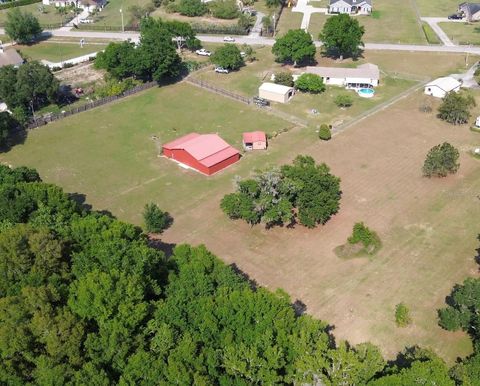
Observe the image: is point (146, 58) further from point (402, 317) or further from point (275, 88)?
point (402, 317)

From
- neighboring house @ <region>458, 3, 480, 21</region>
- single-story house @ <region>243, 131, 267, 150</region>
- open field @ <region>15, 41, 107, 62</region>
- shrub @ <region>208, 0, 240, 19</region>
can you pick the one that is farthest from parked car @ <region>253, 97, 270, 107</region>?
neighboring house @ <region>458, 3, 480, 21</region>

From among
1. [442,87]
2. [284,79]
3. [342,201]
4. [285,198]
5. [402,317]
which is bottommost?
[342,201]

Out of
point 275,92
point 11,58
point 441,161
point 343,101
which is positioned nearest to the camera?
point 441,161

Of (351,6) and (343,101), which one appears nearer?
(343,101)

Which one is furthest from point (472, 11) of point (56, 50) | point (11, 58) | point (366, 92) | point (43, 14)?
point (43, 14)

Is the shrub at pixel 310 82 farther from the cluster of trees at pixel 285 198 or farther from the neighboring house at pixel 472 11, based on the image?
the neighboring house at pixel 472 11

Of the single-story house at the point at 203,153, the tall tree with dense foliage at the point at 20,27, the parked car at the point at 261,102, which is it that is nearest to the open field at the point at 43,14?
the tall tree with dense foliage at the point at 20,27

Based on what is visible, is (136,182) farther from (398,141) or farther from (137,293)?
(398,141)
